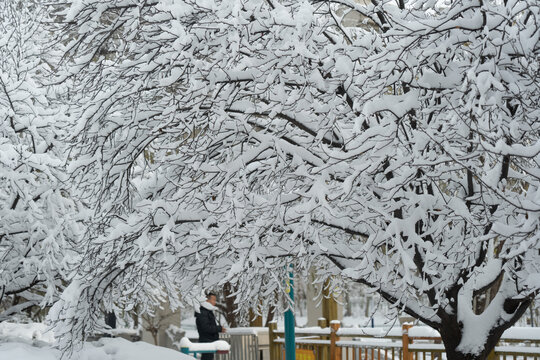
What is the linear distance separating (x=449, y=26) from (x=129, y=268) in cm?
461

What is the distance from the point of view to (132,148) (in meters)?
7.79

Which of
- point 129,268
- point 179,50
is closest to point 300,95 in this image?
point 179,50

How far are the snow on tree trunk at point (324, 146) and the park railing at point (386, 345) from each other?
1.70 meters

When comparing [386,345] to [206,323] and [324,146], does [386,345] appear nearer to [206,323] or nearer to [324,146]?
[206,323]

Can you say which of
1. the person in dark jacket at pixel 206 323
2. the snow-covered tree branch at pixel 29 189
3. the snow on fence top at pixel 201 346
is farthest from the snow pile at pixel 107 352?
the person in dark jacket at pixel 206 323

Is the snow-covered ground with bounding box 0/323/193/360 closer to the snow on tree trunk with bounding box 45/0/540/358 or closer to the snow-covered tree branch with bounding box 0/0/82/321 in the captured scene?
the snow on tree trunk with bounding box 45/0/540/358

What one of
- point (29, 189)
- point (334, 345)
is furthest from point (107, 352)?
point (334, 345)

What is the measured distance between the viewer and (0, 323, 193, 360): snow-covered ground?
8.43m

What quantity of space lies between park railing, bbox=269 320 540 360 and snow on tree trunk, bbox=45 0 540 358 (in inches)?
66.9

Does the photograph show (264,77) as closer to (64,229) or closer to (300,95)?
(300,95)

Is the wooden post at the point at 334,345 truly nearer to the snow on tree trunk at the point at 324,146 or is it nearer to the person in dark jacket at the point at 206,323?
the person in dark jacket at the point at 206,323

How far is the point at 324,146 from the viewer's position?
6410mm

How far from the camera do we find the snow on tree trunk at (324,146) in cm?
598

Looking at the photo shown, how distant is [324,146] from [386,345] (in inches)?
221
